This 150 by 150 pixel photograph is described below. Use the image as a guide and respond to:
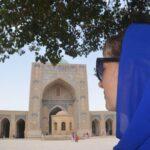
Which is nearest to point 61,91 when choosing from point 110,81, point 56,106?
point 56,106

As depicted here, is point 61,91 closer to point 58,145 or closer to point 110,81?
point 58,145

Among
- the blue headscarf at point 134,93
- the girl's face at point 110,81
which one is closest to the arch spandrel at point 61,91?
the girl's face at point 110,81

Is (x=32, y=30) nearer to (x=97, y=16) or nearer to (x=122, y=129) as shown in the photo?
(x=97, y=16)

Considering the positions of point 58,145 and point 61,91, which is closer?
point 58,145

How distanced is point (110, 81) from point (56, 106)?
4004cm

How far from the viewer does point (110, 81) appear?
1149 mm

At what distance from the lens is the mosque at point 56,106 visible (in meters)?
37.3

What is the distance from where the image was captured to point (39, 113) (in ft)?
122

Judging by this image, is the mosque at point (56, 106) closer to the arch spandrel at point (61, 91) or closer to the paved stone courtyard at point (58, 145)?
the arch spandrel at point (61, 91)

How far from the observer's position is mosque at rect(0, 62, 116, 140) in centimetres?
3734

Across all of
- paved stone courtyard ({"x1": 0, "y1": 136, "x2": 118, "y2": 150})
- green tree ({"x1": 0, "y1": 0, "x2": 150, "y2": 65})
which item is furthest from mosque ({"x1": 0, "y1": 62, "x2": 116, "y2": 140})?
green tree ({"x1": 0, "y1": 0, "x2": 150, "y2": 65})

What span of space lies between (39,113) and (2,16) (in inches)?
1200

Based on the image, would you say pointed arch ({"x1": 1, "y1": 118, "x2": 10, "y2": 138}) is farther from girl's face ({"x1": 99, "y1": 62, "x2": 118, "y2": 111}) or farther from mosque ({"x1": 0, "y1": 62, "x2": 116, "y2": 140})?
girl's face ({"x1": 99, "y1": 62, "x2": 118, "y2": 111})

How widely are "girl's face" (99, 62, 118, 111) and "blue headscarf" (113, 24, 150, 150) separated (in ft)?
0.48
